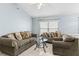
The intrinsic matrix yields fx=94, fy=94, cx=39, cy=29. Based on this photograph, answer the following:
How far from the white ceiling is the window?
0.18 meters

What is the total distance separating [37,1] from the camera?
1974 millimetres

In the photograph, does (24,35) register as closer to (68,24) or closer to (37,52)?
(37,52)

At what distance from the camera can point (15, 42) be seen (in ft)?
6.61

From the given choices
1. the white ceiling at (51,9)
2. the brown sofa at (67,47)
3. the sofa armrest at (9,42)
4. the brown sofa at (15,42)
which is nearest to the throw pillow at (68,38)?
the brown sofa at (67,47)

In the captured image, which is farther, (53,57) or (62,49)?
(62,49)

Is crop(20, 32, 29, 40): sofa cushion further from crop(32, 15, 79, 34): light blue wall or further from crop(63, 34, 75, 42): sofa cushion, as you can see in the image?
crop(63, 34, 75, 42): sofa cushion

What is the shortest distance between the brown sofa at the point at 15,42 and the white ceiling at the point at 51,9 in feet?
1.66

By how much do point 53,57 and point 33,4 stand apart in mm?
1203

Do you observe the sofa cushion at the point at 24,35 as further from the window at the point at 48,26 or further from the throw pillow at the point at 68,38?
the throw pillow at the point at 68,38

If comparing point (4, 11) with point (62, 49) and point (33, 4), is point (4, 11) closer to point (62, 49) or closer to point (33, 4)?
point (33, 4)

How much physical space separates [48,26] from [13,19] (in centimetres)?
79

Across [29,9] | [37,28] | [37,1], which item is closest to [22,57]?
[37,28]

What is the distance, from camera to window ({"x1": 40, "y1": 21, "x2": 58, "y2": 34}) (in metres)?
2.09

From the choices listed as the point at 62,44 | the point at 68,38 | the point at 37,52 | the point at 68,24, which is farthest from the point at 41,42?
the point at 68,24
